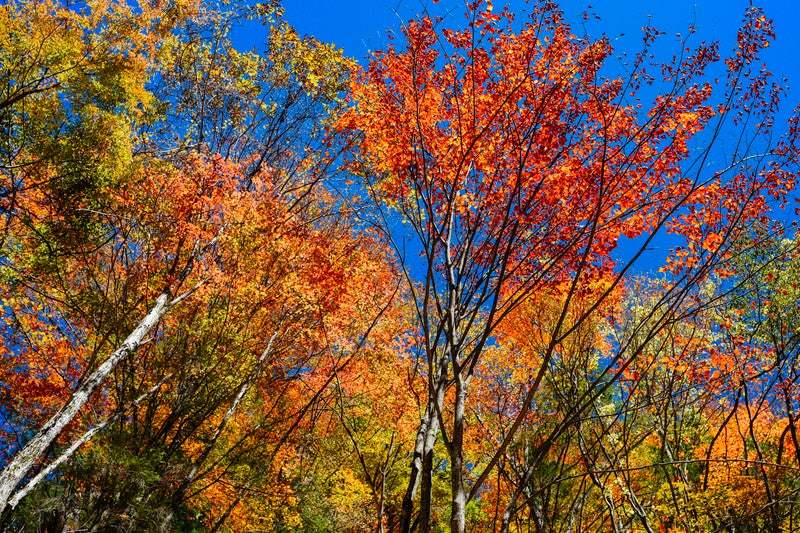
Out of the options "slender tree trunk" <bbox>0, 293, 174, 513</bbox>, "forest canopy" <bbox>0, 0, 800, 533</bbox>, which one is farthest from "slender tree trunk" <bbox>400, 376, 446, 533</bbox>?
"slender tree trunk" <bbox>0, 293, 174, 513</bbox>

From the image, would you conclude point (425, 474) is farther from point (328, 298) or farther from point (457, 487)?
point (328, 298)

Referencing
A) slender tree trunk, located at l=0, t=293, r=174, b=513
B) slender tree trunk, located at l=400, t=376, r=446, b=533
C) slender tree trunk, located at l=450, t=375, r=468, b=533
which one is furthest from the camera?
slender tree trunk, located at l=0, t=293, r=174, b=513

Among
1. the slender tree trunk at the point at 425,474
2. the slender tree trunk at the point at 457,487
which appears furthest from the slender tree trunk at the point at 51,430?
the slender tree trunk at the point at 457,487

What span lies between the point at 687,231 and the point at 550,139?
11.7 ft

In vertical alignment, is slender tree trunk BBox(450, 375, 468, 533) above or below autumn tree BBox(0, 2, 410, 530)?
below

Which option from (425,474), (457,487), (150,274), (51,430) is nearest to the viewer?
(457,487)

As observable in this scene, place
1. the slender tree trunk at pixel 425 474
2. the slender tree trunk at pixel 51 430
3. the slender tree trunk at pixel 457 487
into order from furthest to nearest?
the slender tree trunk at pixel 51 430
the slender tree trunk at pixel 425 474
the slender tree trunk at pixel 457 487

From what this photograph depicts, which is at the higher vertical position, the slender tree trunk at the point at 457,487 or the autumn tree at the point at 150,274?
the autumn tree at the point at 150,274

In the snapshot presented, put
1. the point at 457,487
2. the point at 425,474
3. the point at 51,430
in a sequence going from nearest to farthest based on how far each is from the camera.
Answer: the point at 457,487 < the point at 425,474 < the point at 51,430

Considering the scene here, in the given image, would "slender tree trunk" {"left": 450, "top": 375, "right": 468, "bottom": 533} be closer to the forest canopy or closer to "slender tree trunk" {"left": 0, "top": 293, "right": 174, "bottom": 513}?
the forest canopy

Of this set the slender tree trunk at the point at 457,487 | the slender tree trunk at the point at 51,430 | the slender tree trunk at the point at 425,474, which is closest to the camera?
the slender tree trunk at the point at 457,487

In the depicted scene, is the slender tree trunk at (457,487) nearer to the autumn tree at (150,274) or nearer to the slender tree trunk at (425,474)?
the slender tree trunk at (425,474)

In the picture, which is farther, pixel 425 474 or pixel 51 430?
pixel 51 430

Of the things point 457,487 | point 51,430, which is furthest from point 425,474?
point 51,430
